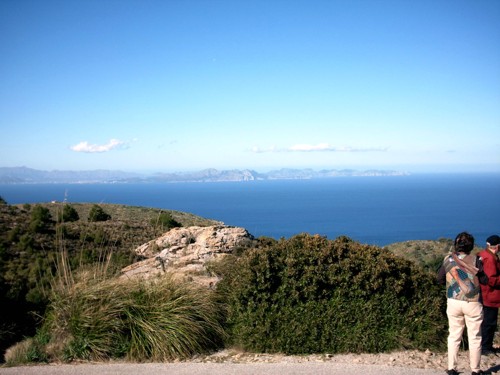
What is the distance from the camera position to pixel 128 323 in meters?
6.26

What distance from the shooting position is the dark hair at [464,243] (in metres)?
5.49

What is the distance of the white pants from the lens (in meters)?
5.23

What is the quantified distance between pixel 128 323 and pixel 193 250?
4780 millimetres

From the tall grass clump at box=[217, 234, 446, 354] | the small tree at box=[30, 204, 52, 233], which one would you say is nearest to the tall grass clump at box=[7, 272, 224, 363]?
the tall grass clump at box=[217, 234, 446, 354]

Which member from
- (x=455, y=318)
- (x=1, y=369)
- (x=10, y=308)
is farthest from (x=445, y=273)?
(x=10, y=308)

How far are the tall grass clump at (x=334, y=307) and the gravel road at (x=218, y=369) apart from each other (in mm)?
562

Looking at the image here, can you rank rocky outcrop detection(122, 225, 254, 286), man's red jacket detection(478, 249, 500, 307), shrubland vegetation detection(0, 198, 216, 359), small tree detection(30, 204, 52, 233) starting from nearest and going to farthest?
man's red jacket detection(478, 249, 500, 307) < shrubland vegetation detection(0, 198, 216, 359) < rocky outcrop detection(122, 225, 254, 286) < small tree detection(30, 204, 52, 233)

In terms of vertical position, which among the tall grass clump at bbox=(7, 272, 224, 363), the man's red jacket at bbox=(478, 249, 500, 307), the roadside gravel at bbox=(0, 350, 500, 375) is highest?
the man's red jacket at bbox=(478, 249, 500, 307)

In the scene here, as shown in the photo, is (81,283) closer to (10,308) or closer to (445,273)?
(10,308)

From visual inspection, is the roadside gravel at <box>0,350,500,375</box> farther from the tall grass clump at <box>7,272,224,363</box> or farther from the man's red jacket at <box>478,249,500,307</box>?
the man's red jacket at <box>478,249,500,307</box>

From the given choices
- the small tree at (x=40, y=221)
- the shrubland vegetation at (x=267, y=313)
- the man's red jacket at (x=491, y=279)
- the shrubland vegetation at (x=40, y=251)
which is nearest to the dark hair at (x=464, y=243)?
the man's red jacket at (x=491, y=279)

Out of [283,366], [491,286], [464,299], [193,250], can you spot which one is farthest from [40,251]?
[491,286]

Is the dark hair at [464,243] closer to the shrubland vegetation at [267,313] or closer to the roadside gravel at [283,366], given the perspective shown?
the shrubland vegetation at [267,313]

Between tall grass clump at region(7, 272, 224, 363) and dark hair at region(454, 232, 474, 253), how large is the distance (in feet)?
13.0
